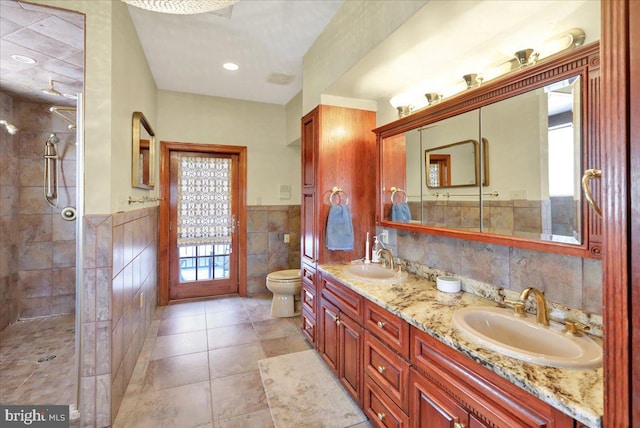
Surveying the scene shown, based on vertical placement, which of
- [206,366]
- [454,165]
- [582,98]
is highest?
[582,98]

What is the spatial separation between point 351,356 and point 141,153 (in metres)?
2.35

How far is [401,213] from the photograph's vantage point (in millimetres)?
2150

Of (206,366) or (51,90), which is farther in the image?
(51,90)

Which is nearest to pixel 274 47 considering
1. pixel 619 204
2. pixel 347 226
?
pixel 347 226

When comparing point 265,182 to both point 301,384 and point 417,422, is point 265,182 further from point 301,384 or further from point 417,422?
point 417,422

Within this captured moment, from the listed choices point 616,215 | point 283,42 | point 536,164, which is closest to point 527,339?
point 536,164

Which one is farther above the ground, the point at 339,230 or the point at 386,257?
the point at 339,230

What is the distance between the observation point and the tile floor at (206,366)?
1787 millimetres

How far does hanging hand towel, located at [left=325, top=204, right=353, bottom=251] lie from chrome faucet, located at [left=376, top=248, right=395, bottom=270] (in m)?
0.25

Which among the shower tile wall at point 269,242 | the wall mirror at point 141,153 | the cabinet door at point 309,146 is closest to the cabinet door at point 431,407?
the cabinet door at point 309,146

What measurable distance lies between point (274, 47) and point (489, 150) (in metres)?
2.03

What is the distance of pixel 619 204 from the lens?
57 centimetres

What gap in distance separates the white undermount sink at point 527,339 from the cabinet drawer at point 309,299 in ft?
4.56

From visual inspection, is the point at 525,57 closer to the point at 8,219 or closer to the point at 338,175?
the point at 338,175
